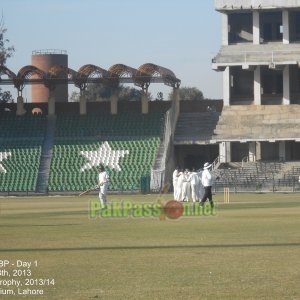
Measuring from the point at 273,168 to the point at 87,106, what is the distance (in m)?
18.7

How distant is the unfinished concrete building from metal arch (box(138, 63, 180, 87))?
138 inches

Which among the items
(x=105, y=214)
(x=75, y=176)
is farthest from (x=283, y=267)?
(x=75, y=176)

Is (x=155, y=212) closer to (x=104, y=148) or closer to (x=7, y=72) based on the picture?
(x=104, y=148)

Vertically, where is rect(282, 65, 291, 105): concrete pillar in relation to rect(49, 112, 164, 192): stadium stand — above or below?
above

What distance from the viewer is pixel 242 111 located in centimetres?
9194

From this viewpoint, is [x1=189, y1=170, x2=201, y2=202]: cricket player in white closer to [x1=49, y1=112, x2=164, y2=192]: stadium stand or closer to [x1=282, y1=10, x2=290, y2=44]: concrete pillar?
[x1=49, y1=112, x2=164, y2=192]: stadium stand

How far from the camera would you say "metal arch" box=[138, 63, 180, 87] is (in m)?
90.2

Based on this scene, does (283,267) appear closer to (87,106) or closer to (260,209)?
(260,209)

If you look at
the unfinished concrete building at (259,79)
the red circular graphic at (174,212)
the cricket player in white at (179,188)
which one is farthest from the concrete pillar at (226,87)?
the red circular graphic at (174,212)

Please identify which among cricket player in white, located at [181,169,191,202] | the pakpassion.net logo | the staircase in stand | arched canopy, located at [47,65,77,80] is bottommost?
the pakpassion.net logo

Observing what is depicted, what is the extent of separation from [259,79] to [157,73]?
8526 mm

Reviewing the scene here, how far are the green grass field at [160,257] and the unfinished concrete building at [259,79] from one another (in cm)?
5189

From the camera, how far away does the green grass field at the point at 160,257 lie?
55.5 feet

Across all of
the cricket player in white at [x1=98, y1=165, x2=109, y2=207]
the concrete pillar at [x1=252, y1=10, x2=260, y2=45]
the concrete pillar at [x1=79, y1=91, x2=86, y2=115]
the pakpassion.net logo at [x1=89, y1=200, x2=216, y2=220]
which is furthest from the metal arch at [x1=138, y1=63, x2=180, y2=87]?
the cricket player in white at [x1=98, y1=165, x2=109, y2=207]
